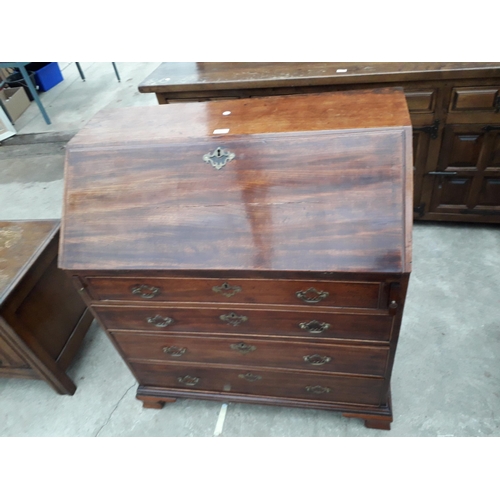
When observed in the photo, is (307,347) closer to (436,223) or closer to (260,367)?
(260,367)

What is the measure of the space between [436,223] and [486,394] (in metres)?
1.28

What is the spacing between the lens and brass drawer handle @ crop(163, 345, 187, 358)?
1.58 metres

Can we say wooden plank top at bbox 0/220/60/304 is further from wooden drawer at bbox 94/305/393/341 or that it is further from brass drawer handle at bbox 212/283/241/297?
brass drawer handle at bbox 212/283/241/297

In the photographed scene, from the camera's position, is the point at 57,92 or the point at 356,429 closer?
the point at 356,429

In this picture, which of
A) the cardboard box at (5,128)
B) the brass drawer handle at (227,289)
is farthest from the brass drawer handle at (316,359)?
the cardboard box at (5,128)

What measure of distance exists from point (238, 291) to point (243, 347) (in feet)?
1.12

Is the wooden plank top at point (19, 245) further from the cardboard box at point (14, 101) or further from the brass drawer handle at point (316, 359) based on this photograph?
the cardboard box at point (14, 101)

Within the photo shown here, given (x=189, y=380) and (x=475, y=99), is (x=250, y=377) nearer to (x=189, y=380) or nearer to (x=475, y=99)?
(x=189, y=380)

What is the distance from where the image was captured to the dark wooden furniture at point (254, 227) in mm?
1127

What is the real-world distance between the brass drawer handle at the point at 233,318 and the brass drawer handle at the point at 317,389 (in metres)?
0.51

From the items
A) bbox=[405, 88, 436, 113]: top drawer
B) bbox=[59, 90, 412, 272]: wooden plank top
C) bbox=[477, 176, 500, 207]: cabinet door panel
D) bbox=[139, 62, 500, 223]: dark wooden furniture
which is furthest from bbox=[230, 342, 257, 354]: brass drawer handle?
bbox=[477, 176, 500, 207]: cabinet door panel

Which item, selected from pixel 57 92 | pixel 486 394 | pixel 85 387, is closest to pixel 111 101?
pixel 57 92

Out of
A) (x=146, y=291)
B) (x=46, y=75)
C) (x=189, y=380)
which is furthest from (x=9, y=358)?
(x=46, y=75)

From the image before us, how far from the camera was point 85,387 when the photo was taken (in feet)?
6.79
